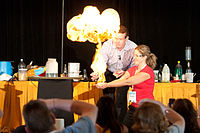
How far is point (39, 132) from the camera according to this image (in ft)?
6.32

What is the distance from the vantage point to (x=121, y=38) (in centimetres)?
599

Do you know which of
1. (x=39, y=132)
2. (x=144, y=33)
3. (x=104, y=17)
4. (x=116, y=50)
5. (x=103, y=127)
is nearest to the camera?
(x=39, y=132)

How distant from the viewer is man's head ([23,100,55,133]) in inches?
75.0

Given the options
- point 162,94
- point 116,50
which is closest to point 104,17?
point 116,50

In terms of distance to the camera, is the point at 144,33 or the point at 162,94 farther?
the point at 144,33

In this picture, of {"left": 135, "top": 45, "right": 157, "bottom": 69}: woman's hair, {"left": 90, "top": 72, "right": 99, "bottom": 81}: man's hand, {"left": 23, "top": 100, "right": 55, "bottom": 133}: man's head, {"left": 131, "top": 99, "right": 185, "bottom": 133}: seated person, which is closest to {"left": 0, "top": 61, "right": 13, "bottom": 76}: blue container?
{"left": 90, "top": 72, "right": 99, "bottom": 81}: man's hand

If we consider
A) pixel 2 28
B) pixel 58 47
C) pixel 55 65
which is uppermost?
pixel 2 28

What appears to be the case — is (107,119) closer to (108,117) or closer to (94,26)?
(108,117)

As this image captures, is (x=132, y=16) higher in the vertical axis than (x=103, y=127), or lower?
higher

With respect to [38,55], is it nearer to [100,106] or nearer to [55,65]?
[55,65]

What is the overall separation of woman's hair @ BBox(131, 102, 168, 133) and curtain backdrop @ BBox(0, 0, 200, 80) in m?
4.75

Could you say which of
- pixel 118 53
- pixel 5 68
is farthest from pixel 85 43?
pixel 5 68

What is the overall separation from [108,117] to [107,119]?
0.8 inches

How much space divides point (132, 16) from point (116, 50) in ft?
3.52
